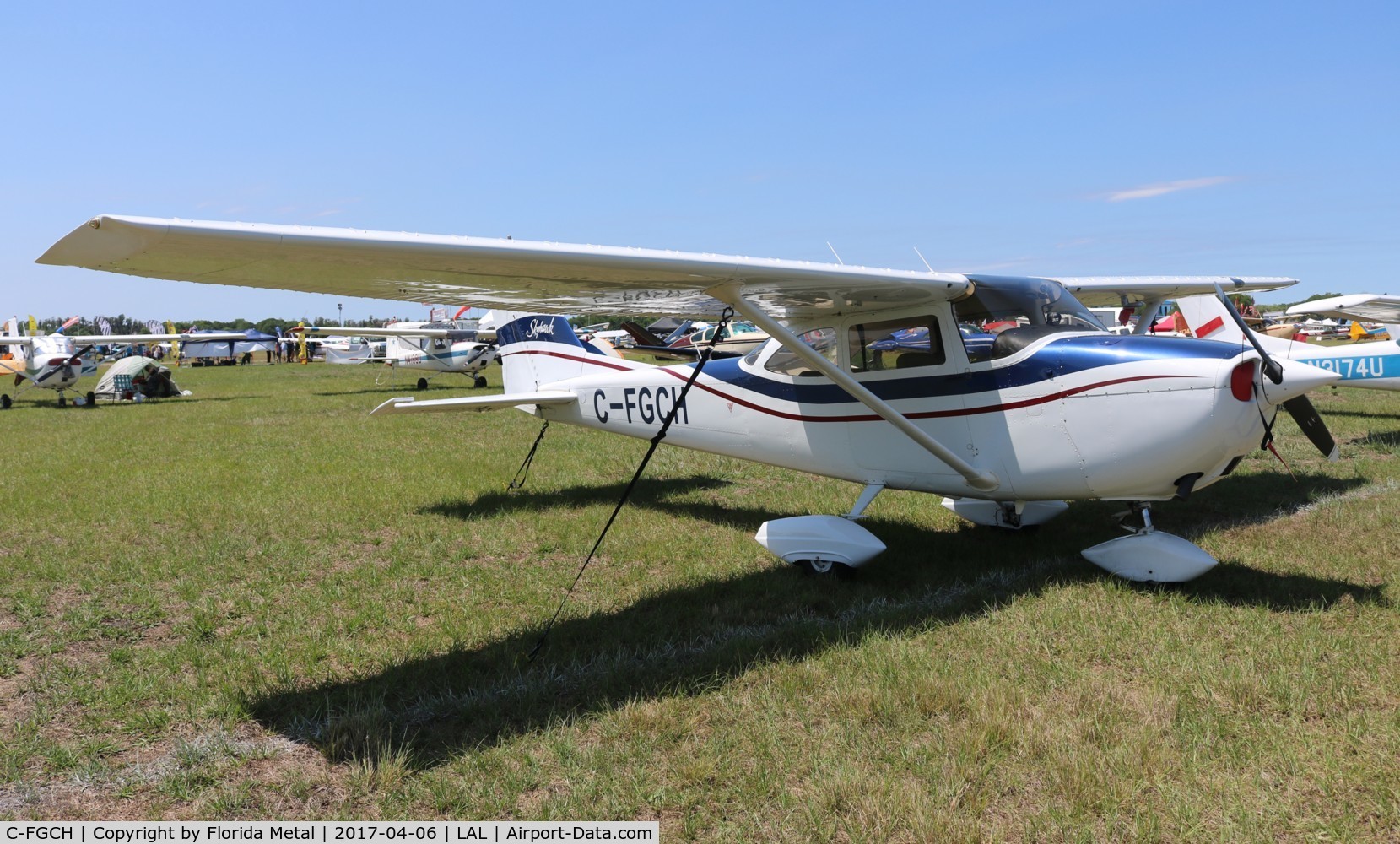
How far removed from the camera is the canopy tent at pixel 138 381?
23547 mm

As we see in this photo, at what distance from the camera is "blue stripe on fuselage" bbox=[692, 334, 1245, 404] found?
16.3 feet

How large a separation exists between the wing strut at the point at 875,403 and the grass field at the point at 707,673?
0.71 metres

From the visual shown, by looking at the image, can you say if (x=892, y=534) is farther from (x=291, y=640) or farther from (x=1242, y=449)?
(x=291, y=640)

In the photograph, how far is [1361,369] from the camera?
12.5m

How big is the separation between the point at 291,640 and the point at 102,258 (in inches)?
95.0

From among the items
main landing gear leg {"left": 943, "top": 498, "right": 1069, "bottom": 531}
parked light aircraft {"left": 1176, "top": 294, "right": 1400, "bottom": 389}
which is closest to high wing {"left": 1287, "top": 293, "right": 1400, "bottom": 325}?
parked light aircraft {"left": 1176, "top": 294, "right": 1400, "bottom": 389}

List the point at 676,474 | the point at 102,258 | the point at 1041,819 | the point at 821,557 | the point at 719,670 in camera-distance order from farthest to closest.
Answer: the point at 676,474
the point at 821,557
the point at 719,670
the point at 102,258
the point at 1041,819

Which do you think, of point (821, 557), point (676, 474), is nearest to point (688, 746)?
point (821, 557)

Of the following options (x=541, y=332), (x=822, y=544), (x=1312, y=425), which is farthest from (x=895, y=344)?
(x=541, y=332)

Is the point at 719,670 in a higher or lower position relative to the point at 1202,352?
lower

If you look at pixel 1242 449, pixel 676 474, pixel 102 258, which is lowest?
pixel 676 474

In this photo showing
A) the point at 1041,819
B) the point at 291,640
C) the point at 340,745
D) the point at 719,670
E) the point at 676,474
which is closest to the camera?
the point at 1041,819

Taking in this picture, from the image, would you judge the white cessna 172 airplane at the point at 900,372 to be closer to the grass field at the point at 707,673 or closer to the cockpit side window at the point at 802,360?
the cockpit side window at the point at 802,360
